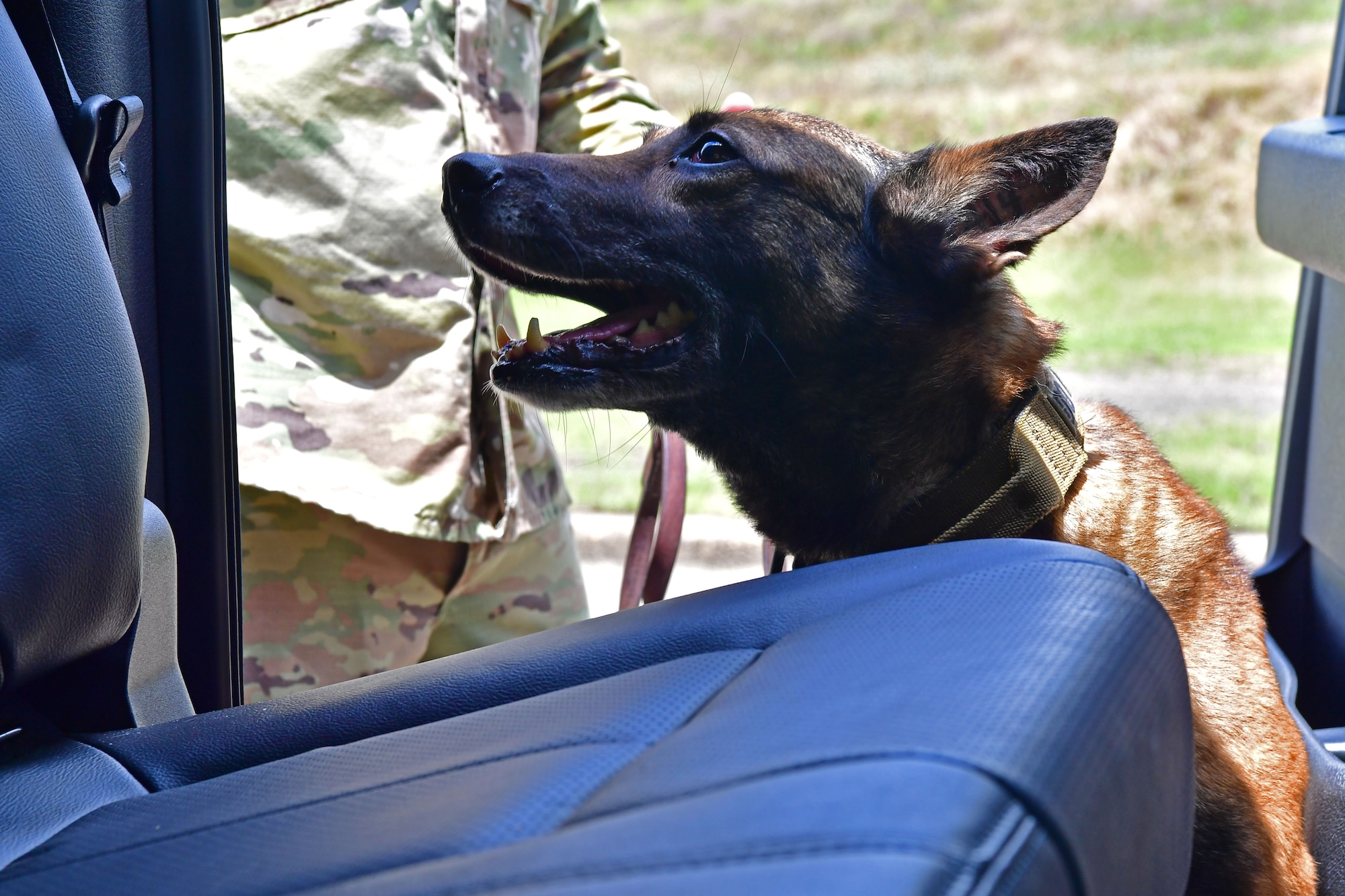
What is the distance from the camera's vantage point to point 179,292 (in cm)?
136

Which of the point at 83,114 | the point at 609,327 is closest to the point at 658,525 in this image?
the point at 609,327

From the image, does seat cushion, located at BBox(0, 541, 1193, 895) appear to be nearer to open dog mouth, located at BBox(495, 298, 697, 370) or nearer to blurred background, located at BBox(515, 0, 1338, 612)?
open dog mouth, located at BBox(495, 298, 697, 370)

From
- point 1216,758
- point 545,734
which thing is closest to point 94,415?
point 545,734

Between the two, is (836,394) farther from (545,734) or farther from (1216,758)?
(545,734)

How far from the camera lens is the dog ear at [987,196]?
152 centimetres

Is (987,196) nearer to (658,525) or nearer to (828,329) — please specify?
(828,329)

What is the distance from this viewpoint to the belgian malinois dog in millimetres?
1589

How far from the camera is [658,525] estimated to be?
6.87ft

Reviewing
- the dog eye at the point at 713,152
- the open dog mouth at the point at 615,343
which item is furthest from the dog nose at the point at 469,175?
the dog eye at the point at 713,152

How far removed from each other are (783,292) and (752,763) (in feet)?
3.75

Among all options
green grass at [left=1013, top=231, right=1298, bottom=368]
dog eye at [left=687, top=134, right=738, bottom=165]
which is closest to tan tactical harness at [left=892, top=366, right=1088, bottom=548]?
dog eye at [left=687, top=134, right=738, bottom=165]

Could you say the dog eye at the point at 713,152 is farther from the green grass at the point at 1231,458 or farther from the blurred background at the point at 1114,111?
the blurred background at the point at 1114,111

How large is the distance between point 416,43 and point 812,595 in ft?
4.51

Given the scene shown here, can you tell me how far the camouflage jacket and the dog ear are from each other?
739 millimetres
